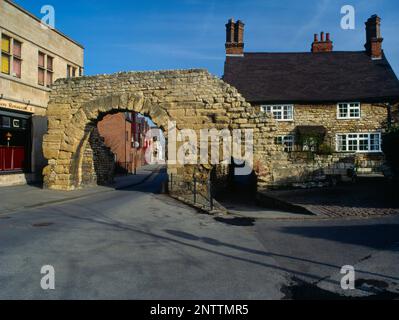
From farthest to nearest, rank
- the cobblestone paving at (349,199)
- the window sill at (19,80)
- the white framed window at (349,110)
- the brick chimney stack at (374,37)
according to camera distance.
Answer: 1. the brick chimney stack at (374,37)
2. the white framed window at (349,110)
3. the window sill at (19,80)
4. the cobblestone paving at (349,199)

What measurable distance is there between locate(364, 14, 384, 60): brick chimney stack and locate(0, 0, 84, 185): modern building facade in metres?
23.4

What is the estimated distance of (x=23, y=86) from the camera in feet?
58.6

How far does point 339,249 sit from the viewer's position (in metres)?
6.23

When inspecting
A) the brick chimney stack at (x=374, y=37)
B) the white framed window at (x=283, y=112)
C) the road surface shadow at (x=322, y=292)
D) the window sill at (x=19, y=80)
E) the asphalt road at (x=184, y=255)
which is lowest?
the road surface shadow at (x=322, y=292)

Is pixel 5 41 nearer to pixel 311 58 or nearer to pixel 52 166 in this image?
pixel 52 166

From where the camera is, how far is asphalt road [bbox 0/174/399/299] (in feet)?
13.8

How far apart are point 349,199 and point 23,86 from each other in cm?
1663

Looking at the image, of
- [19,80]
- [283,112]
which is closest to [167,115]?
[19,80]

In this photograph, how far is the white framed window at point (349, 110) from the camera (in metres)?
23.7

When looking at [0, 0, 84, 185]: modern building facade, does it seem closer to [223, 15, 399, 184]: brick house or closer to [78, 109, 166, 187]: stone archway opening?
[78, 109, 166, 187]: stone archway opening

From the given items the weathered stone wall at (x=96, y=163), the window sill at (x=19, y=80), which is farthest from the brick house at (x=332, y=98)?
the window sill at (x=19, y=80)

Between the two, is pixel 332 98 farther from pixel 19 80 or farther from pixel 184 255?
pixel 184 255

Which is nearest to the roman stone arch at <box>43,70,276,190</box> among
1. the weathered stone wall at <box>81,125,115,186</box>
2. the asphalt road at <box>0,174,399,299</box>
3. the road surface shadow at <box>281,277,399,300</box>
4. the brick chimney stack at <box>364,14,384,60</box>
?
the weathered stone wall at <box>81,125,115,186</box>

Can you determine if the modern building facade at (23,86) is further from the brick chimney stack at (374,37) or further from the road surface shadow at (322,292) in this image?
the brick chimney stack at (374,37)
